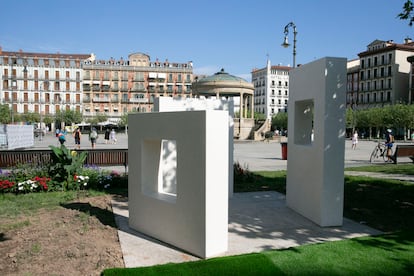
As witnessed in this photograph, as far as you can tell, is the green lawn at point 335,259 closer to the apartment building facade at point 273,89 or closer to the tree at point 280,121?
the tree at point 280,121

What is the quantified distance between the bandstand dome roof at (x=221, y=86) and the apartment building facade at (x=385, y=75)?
4127 centimetres

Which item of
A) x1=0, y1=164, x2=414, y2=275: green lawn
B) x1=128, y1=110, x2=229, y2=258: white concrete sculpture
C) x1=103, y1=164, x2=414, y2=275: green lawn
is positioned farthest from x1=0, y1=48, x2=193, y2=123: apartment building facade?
x1=103, y1=164, x2=414, y2=275: green lawn

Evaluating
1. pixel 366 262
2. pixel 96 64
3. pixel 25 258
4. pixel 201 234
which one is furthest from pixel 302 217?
pixel 96 64

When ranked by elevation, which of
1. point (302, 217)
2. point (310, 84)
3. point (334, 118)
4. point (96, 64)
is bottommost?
point (302, 217)

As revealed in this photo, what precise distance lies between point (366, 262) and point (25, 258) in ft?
15.8

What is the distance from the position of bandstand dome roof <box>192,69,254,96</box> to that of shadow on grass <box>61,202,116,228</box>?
29806 millimetres

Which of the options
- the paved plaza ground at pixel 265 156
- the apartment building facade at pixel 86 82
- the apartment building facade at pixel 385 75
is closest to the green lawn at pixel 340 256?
the paved plaza ground at pixel 265 156

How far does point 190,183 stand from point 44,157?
865cm

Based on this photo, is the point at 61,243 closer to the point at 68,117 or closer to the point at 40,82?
the point at 68,117

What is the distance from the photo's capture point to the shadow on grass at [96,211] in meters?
7.00

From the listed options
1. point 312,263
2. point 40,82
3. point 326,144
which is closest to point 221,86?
point 326,144

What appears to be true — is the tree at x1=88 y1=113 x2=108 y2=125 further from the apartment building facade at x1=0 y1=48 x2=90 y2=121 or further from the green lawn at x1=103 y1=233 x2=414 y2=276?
the green lawn at x1=103 y1=233 x2=414 y2=276

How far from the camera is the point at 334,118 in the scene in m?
6.84

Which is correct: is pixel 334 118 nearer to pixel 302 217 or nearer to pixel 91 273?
pixel 302 217
